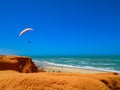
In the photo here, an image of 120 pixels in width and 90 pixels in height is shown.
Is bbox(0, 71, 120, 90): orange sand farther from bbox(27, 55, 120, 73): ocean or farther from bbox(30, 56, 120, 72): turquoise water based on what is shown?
bbox(30, 56, 120, 72): turquoise water

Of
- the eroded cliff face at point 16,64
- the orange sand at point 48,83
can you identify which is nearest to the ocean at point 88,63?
the eroded cliff face at point 16,64

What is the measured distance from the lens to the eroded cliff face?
12.9m

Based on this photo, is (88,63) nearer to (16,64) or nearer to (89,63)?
(89,63)

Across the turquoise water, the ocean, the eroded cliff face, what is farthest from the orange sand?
the turquoise water

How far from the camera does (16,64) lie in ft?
45.6

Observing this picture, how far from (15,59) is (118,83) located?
325 inches

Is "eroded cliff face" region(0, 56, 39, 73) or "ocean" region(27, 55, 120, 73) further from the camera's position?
"ocean" region(27, 55, 120, 73)

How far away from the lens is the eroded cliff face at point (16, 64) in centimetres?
1293

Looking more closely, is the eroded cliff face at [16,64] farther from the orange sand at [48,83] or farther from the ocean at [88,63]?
the ocean at [88,63]

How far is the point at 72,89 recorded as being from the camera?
506cm

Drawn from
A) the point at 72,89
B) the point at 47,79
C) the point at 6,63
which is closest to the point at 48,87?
the point at 47,79

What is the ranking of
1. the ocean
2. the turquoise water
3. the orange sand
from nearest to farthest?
the orange sand
the ocean
the turquoise water

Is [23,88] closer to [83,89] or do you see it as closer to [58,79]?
[58,79]

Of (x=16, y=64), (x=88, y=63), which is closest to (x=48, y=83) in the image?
(x=16, y=64)
